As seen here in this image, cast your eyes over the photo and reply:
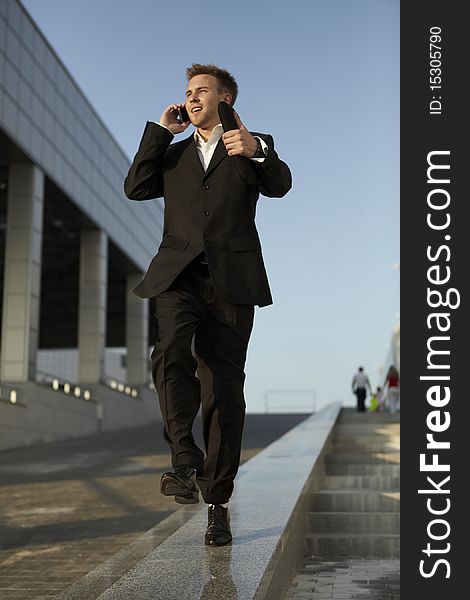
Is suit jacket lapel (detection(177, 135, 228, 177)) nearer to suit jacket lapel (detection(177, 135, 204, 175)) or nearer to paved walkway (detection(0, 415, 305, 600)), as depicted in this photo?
suit jacket lapel (detection(177, 135, 204, 175))

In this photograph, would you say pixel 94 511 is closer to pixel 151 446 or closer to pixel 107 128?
pixel 151 446

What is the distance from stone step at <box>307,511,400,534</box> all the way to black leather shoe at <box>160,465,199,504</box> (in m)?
2.50

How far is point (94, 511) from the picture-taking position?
8523 mm

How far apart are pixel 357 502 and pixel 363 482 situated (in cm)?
185

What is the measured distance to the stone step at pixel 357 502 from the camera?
643cm

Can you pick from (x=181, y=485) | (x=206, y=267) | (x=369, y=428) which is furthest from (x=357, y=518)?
(x=369, y=428)

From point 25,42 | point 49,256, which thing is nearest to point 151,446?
point 25,42

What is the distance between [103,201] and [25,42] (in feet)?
30.7

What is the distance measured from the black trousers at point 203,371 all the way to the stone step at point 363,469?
5596mm

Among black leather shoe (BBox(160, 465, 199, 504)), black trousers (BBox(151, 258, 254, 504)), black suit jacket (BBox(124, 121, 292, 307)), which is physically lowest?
black leather shoe (BBox(160, 465, 199, 504))

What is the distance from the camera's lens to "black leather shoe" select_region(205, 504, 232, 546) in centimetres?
401

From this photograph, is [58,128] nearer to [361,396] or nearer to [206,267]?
[361,396]

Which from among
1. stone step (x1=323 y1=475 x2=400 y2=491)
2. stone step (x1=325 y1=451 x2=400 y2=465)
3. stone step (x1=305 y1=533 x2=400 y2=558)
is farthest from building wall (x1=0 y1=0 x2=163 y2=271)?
stone step (x1=305 y1=533 x2=400 y2=558)

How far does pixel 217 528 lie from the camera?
4031 mm
